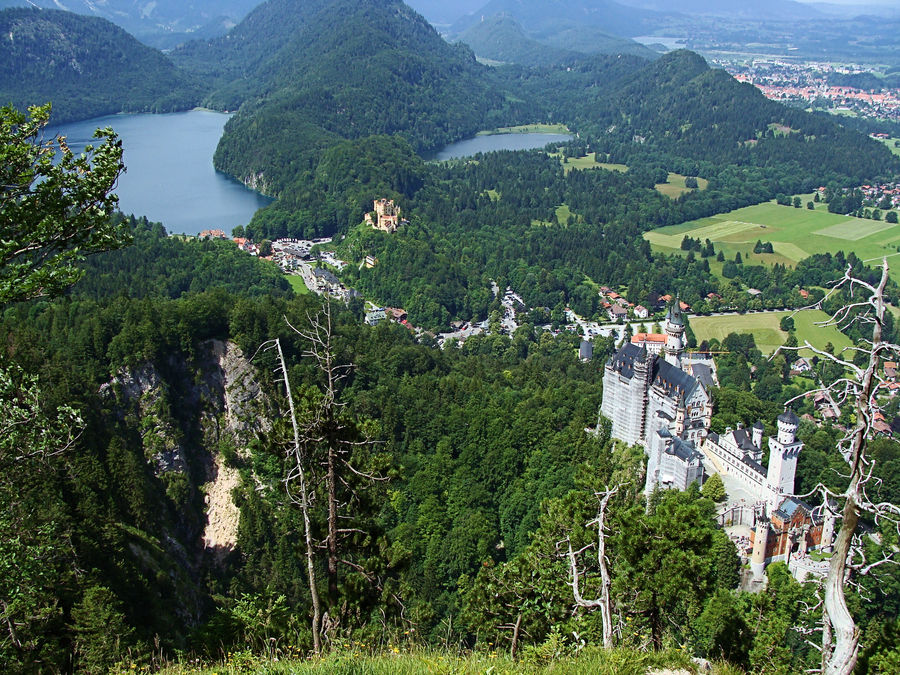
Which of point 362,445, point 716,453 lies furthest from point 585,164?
point 362,445

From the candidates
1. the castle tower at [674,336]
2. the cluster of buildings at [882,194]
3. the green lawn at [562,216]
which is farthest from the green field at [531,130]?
the castle tower at [674,336]

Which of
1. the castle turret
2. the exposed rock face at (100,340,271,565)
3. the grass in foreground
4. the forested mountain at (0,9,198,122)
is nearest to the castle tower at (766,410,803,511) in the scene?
the castle turret

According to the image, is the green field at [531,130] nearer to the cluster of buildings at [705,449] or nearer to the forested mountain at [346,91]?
the forested mountain at [346,91]

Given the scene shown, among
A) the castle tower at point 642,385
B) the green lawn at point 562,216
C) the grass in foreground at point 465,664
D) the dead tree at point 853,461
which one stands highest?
the dead tree at point 853,461

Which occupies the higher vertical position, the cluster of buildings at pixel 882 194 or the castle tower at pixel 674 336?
the castle tower at pixel 674 336

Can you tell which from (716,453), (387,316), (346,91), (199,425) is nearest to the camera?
(716,453)

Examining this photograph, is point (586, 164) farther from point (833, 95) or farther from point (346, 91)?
point (833, 95)

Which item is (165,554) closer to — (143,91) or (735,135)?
(735,135)
